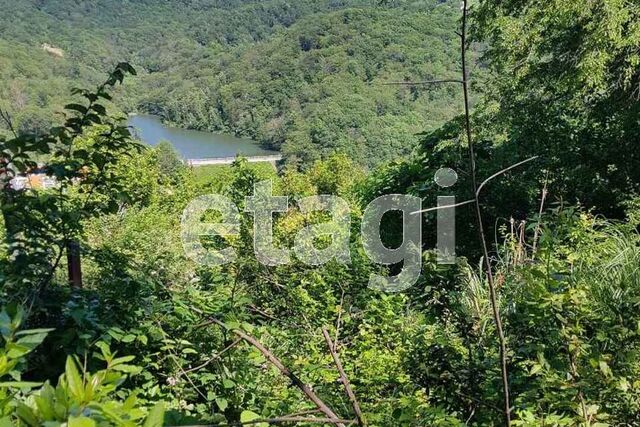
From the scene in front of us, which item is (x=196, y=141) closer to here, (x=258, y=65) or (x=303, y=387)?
(x=258, y=65)

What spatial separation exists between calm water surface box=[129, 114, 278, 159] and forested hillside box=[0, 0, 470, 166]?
55.2 inches

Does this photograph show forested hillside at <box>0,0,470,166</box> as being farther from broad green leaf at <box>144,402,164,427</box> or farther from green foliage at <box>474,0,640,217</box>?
green foliage at <box>474,0,640,217</box>

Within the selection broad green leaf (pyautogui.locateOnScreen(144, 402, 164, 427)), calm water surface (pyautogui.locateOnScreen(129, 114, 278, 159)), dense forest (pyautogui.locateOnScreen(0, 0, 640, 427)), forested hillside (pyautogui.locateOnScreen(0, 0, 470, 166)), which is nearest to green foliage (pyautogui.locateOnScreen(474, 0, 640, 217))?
dense forest (pyautogui.locateOnScreen(0, 0, 640, 427))

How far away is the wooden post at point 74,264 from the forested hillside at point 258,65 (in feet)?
4.01

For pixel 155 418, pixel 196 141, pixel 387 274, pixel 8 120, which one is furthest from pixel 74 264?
pixel 196 141

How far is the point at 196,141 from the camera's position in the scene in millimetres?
57969

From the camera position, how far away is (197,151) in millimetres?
51219

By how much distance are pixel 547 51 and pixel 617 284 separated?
378 centimetres

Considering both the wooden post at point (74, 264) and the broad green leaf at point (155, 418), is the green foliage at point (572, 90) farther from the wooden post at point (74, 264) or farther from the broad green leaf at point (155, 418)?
the broad green leaf at point (155, 418)

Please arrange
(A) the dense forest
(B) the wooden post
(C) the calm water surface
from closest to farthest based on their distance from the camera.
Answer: (A) the dense forest
(B) the wooden post
(C) the calm water surface

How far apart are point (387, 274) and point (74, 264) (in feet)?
6.01

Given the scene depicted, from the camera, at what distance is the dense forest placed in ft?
3.44

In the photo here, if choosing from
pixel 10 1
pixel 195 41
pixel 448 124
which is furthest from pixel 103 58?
pixel 448 124

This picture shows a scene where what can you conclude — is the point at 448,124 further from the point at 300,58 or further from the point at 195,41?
the point at 195,41
